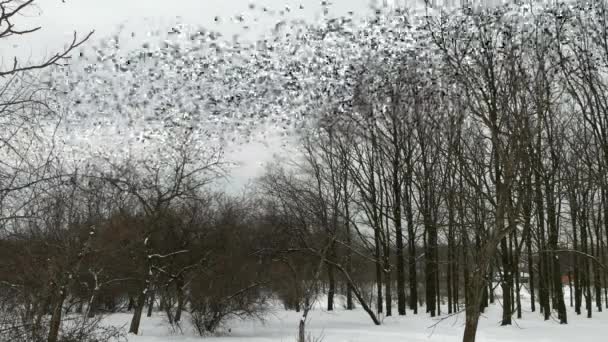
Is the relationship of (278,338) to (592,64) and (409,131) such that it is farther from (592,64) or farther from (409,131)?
(592,64)

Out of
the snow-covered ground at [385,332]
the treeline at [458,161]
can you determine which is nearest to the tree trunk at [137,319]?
the snow-covered ground at [385,332]

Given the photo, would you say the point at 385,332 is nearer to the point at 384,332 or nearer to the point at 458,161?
the point at 384,332

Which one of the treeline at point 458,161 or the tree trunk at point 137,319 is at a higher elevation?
the treeline at point 458,161

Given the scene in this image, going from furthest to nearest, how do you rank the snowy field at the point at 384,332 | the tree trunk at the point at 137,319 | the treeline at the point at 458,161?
the tree trunk at the point at 137,319
the snowy field at the point at 384,332
the treeline at the point at 458,161

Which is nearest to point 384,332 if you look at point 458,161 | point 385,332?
point 385,332

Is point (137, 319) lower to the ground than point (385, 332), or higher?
higher

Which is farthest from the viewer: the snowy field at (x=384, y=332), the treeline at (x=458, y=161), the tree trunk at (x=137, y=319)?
the tree trunk at (x=137, y=319)

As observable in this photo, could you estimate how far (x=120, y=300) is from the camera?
35125mm

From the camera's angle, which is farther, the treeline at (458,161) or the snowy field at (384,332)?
the snowy field at (384,332)

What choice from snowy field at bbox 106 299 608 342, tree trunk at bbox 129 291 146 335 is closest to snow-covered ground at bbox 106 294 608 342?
snowy field at bbox 106 299 608 342

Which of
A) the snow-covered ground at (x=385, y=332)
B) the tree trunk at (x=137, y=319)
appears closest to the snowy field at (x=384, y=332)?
the snow-covered ground at (x=385, y=332)

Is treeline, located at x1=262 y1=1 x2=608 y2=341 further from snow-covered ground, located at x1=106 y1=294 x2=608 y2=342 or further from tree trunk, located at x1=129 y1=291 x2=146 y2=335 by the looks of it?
tree trunk, located at x1=129 y1=291 x2=146 y2=335

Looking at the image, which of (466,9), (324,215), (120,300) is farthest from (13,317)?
(120,300)

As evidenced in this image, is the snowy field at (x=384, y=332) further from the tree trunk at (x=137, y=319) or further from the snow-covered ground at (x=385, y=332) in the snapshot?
the tree trunk at (x=137, y=319)
